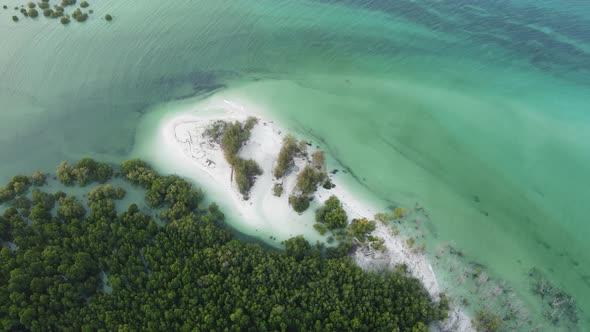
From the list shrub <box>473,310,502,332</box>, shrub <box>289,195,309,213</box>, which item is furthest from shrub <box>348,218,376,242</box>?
shrub <box>473,310,502,332</box>

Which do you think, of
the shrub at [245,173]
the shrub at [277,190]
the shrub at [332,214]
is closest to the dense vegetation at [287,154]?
the shrub at [277,190]

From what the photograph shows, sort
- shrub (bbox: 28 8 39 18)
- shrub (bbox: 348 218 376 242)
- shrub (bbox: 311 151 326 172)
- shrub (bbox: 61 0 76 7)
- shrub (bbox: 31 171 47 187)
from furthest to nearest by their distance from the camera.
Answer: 1. shrub (bbox: 61 0 76 7)
2. shrub (bbox: 28 8 39 18)
3. shrub (bbox: 311 151 326 172)
4. shrub (bbox: 31 171 47 187)
5. shrub (bbox: 348 218 376 242)

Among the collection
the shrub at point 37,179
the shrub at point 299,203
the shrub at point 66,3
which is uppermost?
the shrub at point 66,3

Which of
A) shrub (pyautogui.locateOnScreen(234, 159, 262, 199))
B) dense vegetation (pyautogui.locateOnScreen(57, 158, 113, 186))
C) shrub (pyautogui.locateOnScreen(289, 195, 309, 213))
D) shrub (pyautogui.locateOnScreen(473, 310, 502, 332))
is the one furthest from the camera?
shrub (pyautogui.locateOnScreen(234, 159, 262, 199))

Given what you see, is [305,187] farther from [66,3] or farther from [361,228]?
[66,3]

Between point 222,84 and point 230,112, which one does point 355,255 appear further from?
point 222,84

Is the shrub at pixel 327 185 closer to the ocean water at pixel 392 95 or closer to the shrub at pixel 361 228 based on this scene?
the ocean water at pixel 392 95

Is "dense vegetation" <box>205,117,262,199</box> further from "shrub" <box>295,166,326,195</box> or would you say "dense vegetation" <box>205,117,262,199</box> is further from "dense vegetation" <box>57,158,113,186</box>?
"dense vegetation" <box>57,158,113,186</box>
